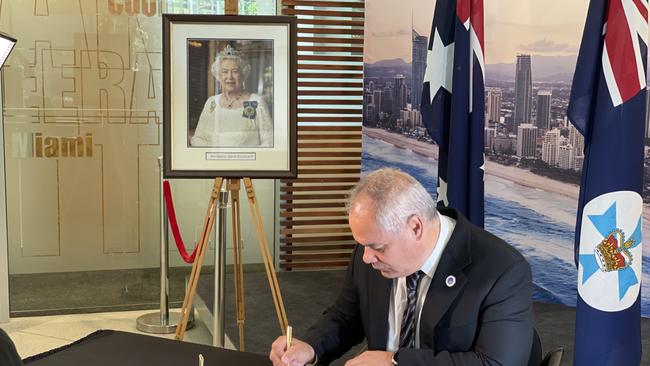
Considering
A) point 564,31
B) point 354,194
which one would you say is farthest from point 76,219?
point 354,194

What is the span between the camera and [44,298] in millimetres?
6027

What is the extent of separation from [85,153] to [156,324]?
4.43 feet

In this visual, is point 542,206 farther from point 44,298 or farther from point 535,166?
point 44,298

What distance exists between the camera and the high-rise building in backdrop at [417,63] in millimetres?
6637

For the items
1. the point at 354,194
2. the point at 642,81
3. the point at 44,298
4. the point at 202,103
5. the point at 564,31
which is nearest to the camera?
the point at 354,194

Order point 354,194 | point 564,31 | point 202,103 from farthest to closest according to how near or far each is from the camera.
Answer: point 564,31
point 202,103
point 354,194

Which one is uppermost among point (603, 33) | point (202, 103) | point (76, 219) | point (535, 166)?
point (603, 33)

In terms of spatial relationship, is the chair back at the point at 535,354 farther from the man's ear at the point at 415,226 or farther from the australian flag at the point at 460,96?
the australian flag at the point at 460,96

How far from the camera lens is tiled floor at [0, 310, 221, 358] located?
5.33 m

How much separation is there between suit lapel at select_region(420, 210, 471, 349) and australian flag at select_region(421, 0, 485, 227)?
1876 millimetres

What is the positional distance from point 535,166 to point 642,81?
2.69 meters

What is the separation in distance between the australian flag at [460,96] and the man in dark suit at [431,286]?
173 centimetres

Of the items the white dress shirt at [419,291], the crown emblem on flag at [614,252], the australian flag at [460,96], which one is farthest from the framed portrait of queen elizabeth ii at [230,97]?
the white dress shirt at [419,291]

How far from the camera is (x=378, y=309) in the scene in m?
2.64
